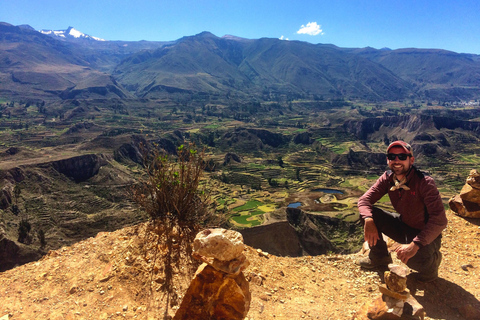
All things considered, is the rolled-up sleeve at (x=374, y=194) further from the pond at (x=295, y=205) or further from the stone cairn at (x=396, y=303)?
the pond at (x=295, y=205)

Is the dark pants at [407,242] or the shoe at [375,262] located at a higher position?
the dark pants at [407,242]

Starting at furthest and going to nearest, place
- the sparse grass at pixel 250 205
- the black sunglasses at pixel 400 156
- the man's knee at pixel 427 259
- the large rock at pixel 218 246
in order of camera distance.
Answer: the sparse grass at pixel 250 205, the man's knee at pixel 427 259, the black sunglasses at pixel 400 156, the large rock at pixel 218 246

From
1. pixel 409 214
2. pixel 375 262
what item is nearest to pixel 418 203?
pixel 409 214

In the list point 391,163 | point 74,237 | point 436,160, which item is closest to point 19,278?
point 391,163

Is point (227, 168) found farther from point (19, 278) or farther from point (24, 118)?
point (24, 118)

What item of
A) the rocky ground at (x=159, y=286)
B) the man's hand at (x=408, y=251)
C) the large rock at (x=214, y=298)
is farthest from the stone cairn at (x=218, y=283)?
the man's hand at (x=408, y=251)

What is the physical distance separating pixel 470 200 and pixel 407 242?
486 centimetres

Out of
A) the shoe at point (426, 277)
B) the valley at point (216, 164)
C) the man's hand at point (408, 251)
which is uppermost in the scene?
the man's hand at point (408, 251)

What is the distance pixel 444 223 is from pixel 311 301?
2.49 m

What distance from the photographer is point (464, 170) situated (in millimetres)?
69375

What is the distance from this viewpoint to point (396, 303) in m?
3.99

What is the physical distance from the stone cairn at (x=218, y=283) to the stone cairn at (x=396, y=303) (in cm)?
187

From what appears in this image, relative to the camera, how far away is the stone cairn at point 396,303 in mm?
3934

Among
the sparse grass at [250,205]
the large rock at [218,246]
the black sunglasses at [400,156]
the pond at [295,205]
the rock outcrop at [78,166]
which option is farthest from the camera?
the rock outcrop at [78,166]
